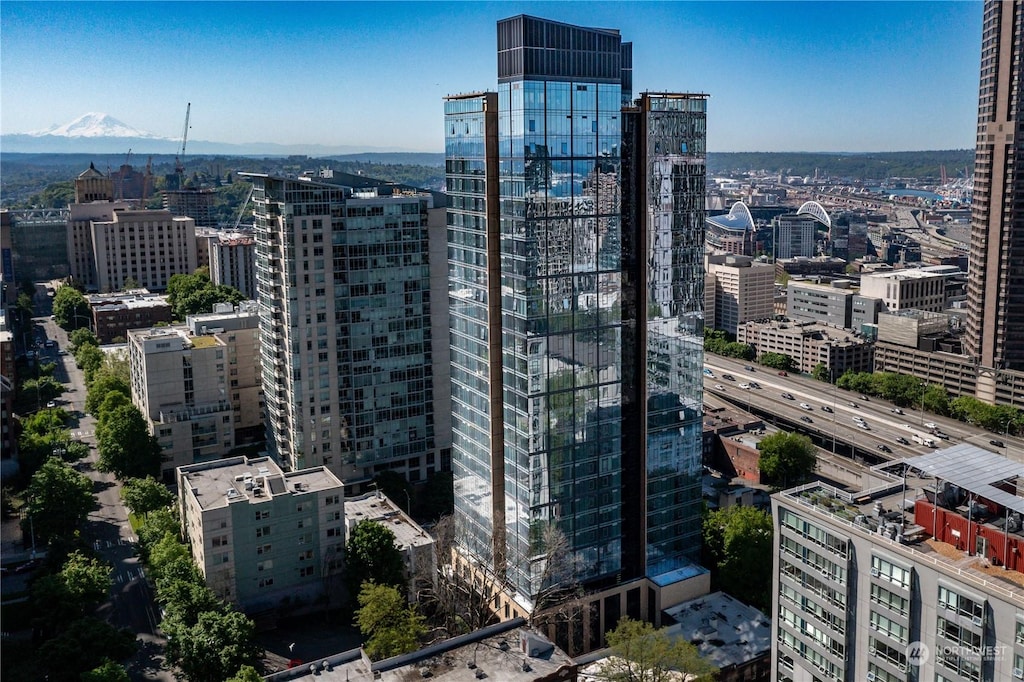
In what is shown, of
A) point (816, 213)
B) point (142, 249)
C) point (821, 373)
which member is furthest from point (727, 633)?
point (816, 213)

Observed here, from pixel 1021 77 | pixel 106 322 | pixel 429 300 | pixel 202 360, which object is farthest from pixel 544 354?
pixel 106 322

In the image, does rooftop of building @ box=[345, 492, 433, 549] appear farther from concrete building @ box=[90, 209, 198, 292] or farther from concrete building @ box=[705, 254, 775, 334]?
concrete building @ box=[90, 209, 198, 292]

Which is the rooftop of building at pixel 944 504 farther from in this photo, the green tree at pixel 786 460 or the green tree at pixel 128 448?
the green tree at pixel 128 448

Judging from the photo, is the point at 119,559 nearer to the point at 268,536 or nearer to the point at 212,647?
the point at 268,536

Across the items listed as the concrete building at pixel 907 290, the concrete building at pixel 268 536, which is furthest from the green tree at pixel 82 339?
the concrete building at pixel 907 290

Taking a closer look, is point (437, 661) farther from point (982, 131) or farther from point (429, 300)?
point (982, 131)

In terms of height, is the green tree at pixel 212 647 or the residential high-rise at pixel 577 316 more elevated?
the residential high-rise at pixel 577 316

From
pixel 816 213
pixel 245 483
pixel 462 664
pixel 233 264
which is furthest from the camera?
pixel 816 213
